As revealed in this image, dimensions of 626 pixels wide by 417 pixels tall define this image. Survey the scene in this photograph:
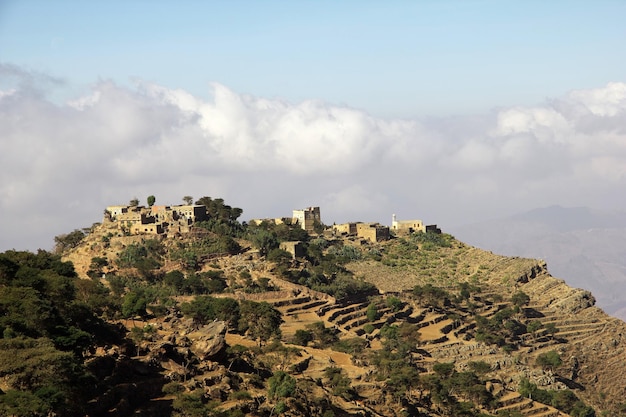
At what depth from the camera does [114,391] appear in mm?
58438

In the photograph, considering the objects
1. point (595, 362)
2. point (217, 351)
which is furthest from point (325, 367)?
point (595, 362)

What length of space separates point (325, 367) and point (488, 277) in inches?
2142

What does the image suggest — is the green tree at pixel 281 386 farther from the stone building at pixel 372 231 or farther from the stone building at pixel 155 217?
the stone building at pixel 372 231

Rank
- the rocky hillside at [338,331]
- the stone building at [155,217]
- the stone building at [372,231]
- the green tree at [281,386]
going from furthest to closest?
the stone building at [372,231]
the stone building at [155,217]
the rocky hillside at [338,331]
the green tree at [281,386]

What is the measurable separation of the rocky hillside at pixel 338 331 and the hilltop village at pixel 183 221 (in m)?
2.60

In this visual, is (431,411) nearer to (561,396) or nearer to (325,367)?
(325,367)

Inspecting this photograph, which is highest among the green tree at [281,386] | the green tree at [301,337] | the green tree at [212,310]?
the green tree at [212,310]

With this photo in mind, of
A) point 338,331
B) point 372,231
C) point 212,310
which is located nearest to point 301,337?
point 338,331

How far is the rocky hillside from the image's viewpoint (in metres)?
66.1

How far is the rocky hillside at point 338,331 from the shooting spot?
217ft

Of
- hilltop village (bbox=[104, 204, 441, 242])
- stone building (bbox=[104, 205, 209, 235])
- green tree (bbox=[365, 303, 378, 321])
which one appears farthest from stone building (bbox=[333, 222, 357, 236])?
green tree (bbox=[365, 303, 378, 321])

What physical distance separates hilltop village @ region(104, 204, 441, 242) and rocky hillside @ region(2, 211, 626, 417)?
260 cm

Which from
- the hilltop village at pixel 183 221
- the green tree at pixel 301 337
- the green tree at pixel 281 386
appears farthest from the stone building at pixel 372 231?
the green tree at pixel 281 386

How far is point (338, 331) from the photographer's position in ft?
316
